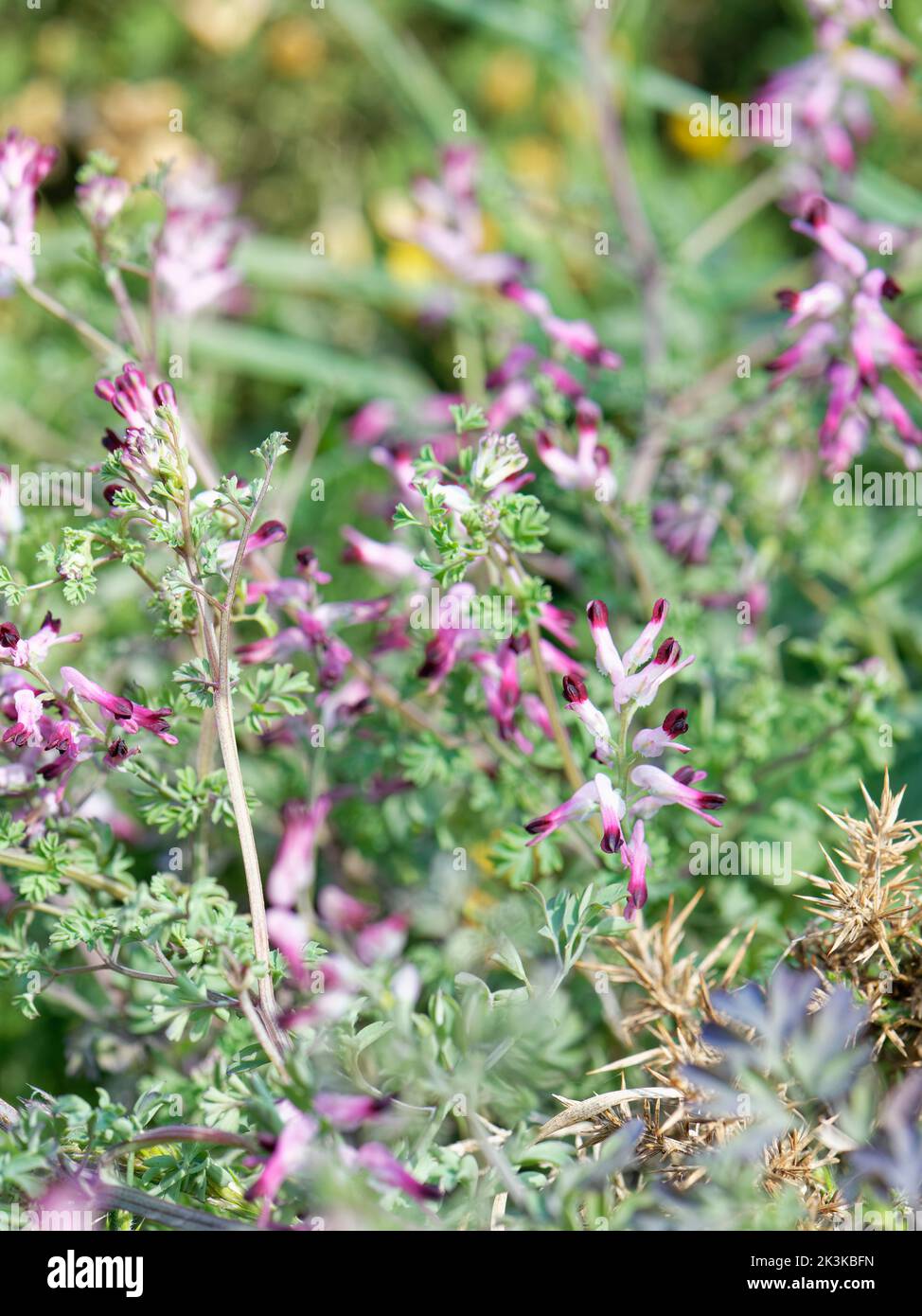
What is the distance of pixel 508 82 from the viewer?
12.7ft

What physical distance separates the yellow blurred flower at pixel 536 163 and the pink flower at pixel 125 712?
2674 mm

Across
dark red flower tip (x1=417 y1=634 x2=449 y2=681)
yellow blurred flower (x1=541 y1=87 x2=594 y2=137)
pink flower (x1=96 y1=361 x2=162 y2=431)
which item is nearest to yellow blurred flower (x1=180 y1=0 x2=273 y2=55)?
yellow blurred flower (x1=541 y1=87 x2=594 y2=137)

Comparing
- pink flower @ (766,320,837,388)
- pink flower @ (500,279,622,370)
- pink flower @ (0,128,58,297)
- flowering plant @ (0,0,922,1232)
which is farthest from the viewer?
pink flower @ (500,279,622,370)

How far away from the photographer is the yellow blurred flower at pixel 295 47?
12.7 ft

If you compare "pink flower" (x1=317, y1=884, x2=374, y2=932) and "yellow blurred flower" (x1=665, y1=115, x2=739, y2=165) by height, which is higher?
"yellow blurred flower" (x1=665, y1=115, x2=739, y2=165)

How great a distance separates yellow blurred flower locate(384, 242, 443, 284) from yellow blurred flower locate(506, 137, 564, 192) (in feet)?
1.25

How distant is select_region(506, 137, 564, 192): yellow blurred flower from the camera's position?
12.2 feet

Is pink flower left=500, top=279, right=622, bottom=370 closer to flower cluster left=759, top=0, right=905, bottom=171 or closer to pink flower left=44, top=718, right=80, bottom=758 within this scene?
flower cluster left=759, top=0, right=905, bottom=171

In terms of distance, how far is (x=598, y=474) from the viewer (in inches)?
73.6

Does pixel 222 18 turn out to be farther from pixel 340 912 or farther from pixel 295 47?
pixel 340 912

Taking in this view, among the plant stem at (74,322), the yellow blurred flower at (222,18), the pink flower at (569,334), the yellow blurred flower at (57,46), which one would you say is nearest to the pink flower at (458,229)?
the pink flower at (569,334)

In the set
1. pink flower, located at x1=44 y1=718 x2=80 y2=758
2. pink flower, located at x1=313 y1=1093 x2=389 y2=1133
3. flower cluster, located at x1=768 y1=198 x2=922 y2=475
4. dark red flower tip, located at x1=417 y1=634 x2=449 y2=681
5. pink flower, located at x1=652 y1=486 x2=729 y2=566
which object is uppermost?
flower cluster, located at x1=768 y1=198 x2=922 y2=475

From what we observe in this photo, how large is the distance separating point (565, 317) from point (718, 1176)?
232 cm

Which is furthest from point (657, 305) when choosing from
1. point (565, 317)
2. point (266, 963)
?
point (266, 963)
